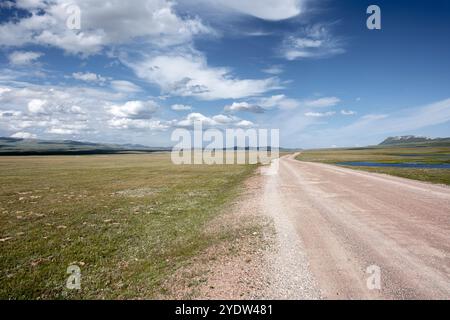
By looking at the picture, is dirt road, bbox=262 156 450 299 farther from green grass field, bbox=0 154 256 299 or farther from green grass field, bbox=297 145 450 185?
green grass field, bbox=297 145 450 185

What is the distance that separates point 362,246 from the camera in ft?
36.6

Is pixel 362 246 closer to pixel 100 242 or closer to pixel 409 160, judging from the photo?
pixel 100 242

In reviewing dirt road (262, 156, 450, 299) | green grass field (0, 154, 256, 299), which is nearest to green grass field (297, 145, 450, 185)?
dirt road (262, 156, 450, 299)

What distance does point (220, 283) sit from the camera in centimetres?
858

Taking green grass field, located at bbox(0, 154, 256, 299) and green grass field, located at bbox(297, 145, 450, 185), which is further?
green grass field, located at bbox(297, 145, 450, 185)

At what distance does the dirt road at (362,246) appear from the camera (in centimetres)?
782

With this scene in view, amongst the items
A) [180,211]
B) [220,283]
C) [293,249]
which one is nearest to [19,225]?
[180,211]

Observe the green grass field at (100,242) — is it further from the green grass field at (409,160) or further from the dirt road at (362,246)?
the green grass field at (409,160)

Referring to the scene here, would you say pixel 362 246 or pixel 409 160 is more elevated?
pixel 409 160

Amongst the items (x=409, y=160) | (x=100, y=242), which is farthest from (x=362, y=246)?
(x=409, y=160)

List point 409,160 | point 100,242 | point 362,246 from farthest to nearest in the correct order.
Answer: point 409,160 → point 100,242 → point 362,246

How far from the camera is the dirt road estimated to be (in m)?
7.82

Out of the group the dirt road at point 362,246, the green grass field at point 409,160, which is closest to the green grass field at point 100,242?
the dirt road at point 362,246
